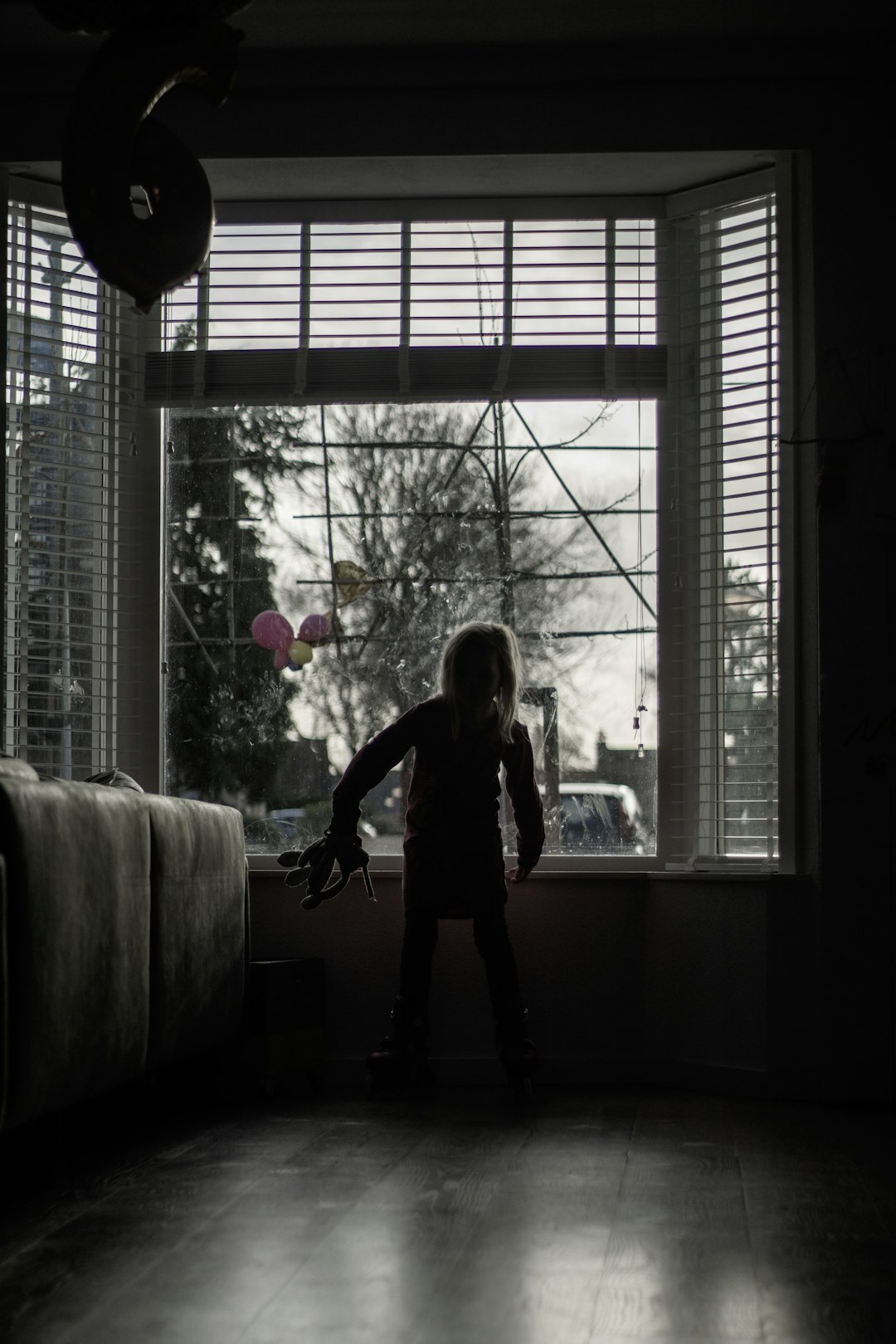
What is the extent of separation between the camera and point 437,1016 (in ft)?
12.6

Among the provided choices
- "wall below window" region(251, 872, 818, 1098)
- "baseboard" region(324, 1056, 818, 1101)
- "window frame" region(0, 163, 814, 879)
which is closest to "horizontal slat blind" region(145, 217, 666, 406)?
"window frame" region(0, 163, 814, 879)

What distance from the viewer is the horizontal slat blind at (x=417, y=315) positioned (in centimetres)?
413

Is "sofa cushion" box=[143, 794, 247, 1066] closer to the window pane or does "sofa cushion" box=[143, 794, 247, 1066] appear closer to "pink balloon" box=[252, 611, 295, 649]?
the window pane

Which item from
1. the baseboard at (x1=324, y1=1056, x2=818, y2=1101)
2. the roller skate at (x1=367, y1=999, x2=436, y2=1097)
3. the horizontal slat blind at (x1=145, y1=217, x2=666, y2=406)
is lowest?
the baseboard at (x1=324, y1=1056, x2=818, y2=1101)

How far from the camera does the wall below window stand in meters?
3.74

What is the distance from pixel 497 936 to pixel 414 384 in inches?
64.4

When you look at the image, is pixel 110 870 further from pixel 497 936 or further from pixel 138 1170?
pixel 497 936

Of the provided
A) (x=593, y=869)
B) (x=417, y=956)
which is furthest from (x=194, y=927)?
(x=593, y=869)

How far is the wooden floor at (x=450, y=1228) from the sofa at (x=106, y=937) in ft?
0.68

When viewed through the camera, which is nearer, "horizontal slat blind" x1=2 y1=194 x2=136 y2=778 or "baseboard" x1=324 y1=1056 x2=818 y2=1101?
"baseboard" x1=324 y1=1056 x2=818 y2=1101

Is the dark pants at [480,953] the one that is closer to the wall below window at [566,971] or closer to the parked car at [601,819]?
the wall below window at [566,971]

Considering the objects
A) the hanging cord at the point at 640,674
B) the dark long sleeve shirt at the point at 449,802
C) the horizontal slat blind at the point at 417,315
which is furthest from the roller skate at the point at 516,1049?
the horizontal slat blind at the point at 417,315

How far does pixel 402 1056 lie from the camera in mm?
3574

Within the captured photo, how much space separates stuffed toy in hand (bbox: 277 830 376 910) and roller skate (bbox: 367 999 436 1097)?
325 millimetres
